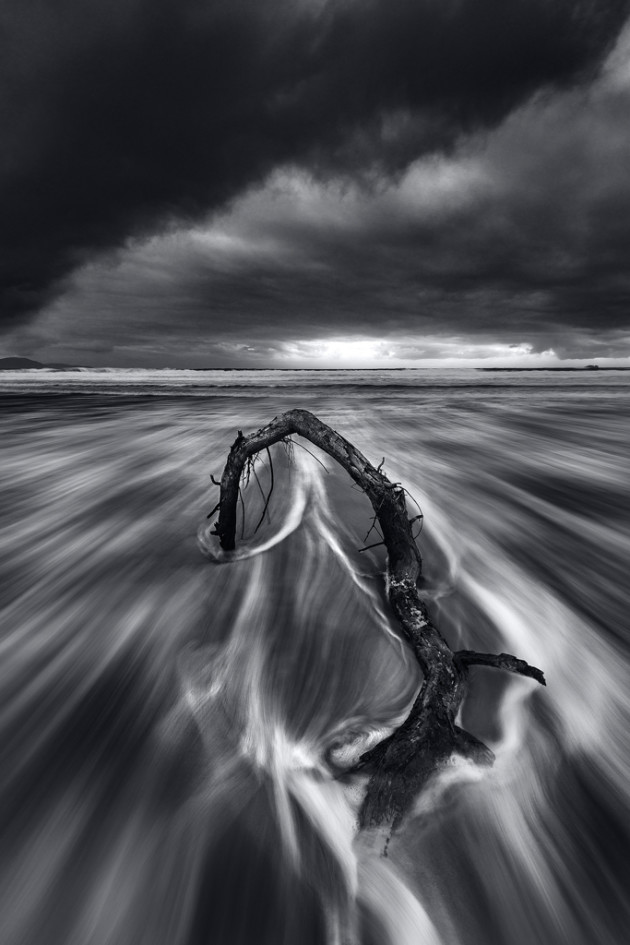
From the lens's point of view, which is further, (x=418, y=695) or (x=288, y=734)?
(x=288, y=734)

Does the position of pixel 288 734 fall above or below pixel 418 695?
below

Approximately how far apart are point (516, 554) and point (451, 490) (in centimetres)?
233

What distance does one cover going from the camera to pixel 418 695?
1.91 m

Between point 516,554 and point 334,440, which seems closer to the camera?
point 334,440

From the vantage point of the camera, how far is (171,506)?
18.5ft

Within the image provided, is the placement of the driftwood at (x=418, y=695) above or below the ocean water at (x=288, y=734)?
above

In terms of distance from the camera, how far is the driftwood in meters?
1.65

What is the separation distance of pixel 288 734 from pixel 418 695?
0.68 metres

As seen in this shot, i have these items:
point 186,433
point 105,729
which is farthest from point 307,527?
point 186,433

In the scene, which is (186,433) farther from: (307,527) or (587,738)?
(587,738)

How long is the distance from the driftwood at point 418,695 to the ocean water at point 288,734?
3.5 inches

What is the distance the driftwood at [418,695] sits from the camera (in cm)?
165

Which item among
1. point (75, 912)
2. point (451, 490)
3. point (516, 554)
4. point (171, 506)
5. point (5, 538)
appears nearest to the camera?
point (75, 912)

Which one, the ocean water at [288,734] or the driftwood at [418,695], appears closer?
the ocean water at [288,734]
